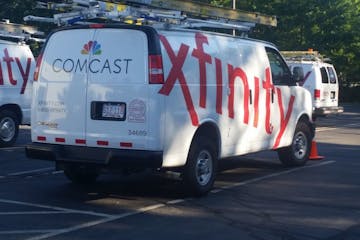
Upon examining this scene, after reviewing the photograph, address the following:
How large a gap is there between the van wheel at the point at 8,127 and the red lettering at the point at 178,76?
6872 mm

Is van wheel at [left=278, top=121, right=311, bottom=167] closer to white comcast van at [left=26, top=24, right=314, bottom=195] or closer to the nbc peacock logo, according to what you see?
white comcast van at [left=26, top=24, right=314, bottom=195]

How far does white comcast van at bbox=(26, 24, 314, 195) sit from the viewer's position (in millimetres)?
8250

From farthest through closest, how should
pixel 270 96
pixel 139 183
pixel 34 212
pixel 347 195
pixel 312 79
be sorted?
pixel 312 79 < pixel 270 96 < pixel 139 183 < pixel 347 195 < pixel 34 212

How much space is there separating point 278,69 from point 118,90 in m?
3.85

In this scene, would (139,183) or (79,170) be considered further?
(139,183)

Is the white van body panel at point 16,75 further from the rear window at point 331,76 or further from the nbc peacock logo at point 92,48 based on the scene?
the rear window at point 331,76

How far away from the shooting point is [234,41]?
10102 millimetres

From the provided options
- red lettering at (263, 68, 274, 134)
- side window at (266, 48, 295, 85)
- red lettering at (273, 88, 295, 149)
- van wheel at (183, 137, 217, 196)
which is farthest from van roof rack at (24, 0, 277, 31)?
van wheel at (183, 137, 217, 196)

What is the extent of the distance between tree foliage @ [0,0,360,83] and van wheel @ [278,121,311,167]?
1178 inches

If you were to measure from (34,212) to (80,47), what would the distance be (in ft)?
7.37

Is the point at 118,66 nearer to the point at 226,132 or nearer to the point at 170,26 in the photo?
the point at 170,26

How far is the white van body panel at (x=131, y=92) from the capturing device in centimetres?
827

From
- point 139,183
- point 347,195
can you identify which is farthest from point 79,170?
point 347,195

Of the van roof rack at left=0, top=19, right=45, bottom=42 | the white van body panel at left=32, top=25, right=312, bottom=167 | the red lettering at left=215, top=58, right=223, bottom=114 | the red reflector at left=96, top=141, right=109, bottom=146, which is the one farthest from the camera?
the van roof rack at left=0, top=19, right=45, bottom=42
